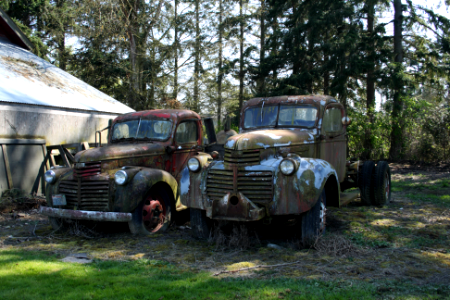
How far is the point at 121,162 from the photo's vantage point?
6.48m

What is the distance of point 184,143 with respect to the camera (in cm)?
749

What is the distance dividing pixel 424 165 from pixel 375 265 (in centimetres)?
1224

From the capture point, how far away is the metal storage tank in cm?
891

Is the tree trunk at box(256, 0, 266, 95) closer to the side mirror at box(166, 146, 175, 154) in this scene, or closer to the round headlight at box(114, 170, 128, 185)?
the side mirror at box(166, 146, 175, 154)

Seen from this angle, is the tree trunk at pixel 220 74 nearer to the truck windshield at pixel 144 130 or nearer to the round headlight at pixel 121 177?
the truck windshield at pixel 144 130

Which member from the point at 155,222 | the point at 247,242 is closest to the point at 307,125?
the point at 247,242

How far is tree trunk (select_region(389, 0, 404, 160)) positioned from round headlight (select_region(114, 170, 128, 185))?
1301 cm

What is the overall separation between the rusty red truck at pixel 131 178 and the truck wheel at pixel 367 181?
357 centimetres

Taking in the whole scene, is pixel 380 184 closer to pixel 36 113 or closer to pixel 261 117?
pixel 261 117

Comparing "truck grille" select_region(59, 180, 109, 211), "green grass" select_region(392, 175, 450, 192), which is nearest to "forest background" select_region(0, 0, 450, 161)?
"green grass" select_region(392, 175, 450, 192)

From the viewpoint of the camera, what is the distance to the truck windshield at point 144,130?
7277 millimetres

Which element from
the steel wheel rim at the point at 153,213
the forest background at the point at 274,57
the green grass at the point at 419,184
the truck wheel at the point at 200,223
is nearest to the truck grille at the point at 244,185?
the truck wheel at the point at 200,223

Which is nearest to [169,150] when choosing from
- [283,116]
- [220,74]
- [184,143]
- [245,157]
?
[184,143]

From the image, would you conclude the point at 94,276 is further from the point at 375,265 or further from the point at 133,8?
the point at 133,8
